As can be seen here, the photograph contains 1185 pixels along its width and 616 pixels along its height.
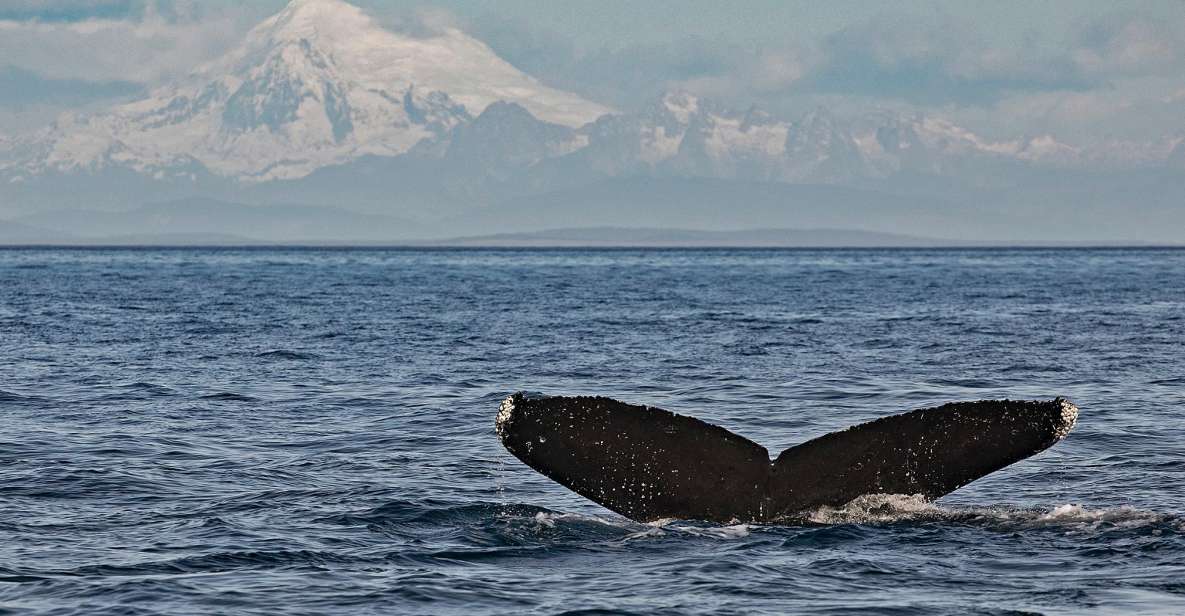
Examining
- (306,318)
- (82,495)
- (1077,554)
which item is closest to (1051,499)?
(1077,554)

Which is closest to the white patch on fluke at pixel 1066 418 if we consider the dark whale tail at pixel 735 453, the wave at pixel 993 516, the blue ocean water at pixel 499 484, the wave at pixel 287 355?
the dark whale tail at pixel 735 453

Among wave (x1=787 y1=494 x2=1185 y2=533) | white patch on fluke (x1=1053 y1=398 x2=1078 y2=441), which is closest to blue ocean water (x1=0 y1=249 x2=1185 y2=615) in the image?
wave (x1=787 y1=494 x2=1185 y2=533)

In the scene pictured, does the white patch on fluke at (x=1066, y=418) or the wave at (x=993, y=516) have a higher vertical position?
the white patch on fluke at (x=1066, y=418)

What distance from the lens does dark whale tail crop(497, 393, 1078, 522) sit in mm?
9539

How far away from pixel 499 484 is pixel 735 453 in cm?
421

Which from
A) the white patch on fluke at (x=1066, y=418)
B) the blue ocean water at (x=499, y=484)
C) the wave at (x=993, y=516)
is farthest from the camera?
the wave at (x=993, y=516)

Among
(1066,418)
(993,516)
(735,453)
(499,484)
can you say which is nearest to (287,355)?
(499,484)

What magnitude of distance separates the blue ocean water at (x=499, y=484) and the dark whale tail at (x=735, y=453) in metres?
0.41

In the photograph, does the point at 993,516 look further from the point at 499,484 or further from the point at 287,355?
the point at 287,355

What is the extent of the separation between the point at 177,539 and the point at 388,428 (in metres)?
6.44

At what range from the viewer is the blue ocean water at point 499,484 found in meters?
9.70

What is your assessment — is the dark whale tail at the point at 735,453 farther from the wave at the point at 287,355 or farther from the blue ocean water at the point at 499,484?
the wave at the point at 287,355

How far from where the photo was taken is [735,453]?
389 inches

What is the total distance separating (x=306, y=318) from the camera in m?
41.1
